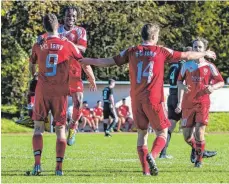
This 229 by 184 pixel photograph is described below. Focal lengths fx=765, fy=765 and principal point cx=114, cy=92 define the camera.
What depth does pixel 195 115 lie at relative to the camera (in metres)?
14.1

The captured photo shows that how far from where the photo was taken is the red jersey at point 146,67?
37.3 ft

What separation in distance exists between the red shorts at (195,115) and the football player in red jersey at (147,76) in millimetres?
2447

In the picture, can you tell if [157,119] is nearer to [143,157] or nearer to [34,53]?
[143,157]

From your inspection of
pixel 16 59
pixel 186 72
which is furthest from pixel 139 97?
pixel 16 59

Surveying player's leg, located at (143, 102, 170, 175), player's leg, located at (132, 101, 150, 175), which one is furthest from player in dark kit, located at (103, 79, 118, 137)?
player's leg, located at (143, 102, 170, 175)

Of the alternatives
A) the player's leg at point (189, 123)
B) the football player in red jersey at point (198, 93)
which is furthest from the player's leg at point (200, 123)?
the player's leg at point (189, 123)

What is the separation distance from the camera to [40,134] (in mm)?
12016

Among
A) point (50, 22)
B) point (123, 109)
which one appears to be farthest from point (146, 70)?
point (123, 109)

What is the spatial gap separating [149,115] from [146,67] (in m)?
0.74

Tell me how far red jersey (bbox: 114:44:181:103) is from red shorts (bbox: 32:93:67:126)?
1.20 metres

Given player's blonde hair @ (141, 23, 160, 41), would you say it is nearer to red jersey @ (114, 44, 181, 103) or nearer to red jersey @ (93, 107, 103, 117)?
red jersey @ (114, 44, 181, 103)

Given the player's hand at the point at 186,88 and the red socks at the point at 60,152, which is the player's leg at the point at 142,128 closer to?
the red socks at the point at 60,152

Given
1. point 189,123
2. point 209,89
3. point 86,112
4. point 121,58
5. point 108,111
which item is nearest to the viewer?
point 121,58

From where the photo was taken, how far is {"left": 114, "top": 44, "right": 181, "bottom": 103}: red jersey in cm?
1138
